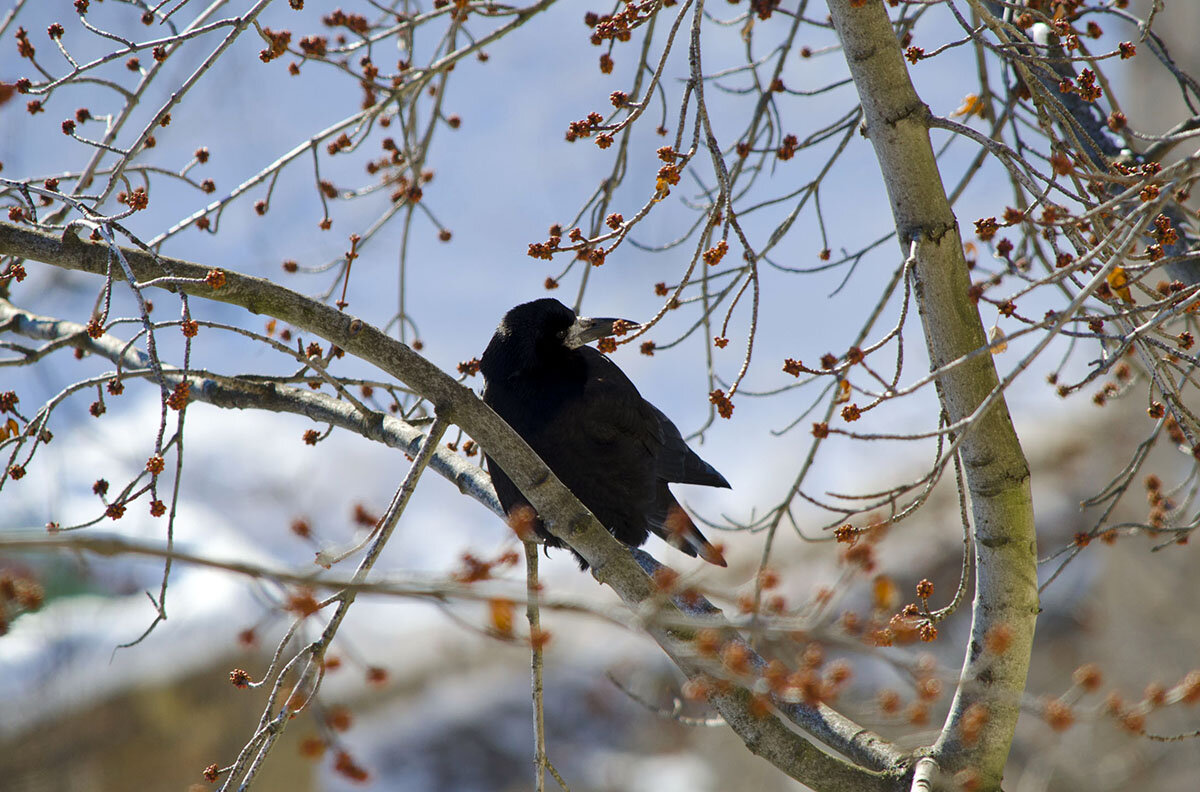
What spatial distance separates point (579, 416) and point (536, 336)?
33cm

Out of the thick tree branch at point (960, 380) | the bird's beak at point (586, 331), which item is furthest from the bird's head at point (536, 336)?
the thick tree branch at point (960, 380)

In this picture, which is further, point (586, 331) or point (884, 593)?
point (586, 331)

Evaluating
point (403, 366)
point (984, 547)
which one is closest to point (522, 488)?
point (403, 366)

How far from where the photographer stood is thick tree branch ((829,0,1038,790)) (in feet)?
7.07

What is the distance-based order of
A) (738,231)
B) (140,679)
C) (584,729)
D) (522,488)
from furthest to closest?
(584,729), (140,679), (522,488), (738,231)

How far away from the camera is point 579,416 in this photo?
10.7 ft

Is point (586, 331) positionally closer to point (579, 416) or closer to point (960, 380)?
point (579, 416)

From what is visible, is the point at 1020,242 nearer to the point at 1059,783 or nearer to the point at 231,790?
the point at 231,790

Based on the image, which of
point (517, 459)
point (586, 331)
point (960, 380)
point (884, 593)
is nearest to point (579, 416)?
point (586, 331)

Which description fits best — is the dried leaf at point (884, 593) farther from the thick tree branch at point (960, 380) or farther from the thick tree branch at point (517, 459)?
the thick tree branch at point (960, 380)

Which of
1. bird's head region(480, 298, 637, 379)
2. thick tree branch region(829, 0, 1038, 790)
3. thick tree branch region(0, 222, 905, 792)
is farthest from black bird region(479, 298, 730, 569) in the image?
thick tree branch region(829, 0, 1038, 790)

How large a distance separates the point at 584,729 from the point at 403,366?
7.59 m

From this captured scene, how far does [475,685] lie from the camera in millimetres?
9312

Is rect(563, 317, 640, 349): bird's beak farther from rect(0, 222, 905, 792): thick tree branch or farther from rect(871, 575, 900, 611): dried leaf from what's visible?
rect(871, 575, 900, 611): dried leaf
